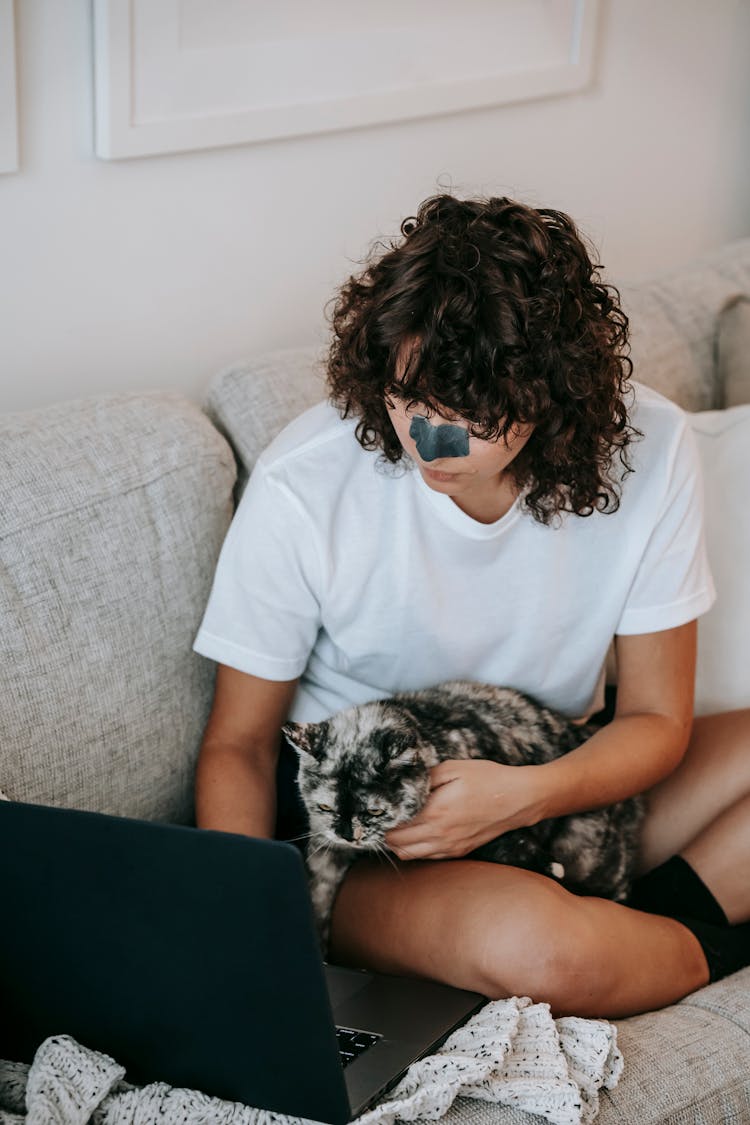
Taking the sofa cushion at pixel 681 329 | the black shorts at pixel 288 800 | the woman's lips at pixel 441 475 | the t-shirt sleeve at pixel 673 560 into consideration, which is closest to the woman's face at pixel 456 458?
the woman's lips at pixel 441 475

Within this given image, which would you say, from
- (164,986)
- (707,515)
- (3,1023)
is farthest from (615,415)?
(3,1023)

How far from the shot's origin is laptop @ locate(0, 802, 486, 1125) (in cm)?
97

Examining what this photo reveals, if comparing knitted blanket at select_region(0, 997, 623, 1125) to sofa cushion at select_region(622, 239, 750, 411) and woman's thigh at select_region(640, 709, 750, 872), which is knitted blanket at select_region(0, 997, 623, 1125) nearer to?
woman's thigh at select_region(640, 709, 750, 872)

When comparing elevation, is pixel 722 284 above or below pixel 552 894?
above

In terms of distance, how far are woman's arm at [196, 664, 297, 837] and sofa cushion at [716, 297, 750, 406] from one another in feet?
3.33

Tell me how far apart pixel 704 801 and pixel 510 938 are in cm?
47

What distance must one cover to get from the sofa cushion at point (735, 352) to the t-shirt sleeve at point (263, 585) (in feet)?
3.21

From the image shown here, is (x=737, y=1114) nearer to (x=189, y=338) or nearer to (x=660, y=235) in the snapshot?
(x=189, y=338)

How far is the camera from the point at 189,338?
1823 mm

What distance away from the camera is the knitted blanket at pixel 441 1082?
108 centimetres

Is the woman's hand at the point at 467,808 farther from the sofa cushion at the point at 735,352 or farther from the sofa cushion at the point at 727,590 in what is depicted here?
the sofa cushion at the point at 735,352

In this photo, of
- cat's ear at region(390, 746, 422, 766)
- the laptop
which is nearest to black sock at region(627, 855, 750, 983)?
cat's ear at region(390, 746, 422, 766)

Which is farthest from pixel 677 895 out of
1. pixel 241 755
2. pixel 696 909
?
pixel 241 755

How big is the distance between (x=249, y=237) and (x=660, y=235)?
42.5 inches
